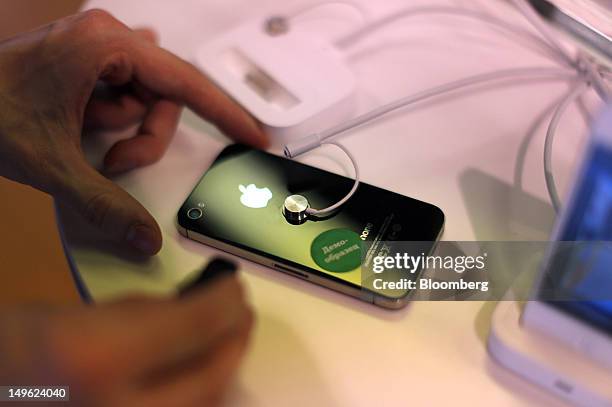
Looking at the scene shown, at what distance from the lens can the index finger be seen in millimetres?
591

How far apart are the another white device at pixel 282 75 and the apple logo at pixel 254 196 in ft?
0.25

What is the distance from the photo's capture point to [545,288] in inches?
17.2

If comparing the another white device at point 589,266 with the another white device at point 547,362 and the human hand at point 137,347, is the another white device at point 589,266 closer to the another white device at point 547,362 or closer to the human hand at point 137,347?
the another white device at point 547,362

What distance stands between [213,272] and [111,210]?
5.4 inches

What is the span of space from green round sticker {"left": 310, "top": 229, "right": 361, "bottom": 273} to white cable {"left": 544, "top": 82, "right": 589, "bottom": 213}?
0.56 ft

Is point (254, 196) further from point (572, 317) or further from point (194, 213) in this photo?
Answer: point (572, 317)

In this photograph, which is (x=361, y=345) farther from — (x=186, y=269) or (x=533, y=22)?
(x=533, y=22)

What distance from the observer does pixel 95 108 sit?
60cm

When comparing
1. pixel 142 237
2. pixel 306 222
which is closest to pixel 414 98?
pixel 306 222

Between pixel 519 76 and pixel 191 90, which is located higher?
pixel 519 76

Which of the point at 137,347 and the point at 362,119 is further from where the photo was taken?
the point at 362,119

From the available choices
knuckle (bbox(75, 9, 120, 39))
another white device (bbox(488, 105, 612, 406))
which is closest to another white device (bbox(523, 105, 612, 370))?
another white device (bbox(488, 105, 612, 406))

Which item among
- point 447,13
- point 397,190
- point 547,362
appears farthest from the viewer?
point 447,13

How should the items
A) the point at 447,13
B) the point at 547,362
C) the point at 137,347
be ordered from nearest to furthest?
the point at 137,347 → the point at 547,362 → the point at 447,13
